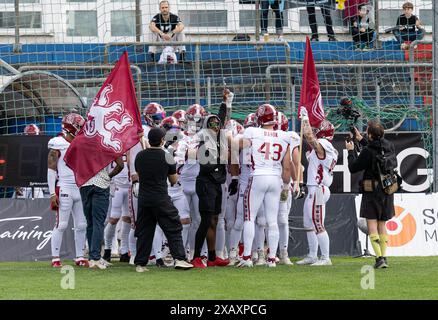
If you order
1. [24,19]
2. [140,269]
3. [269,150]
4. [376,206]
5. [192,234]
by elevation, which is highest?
[24,19]

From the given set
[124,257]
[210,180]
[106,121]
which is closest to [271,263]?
[210,180]

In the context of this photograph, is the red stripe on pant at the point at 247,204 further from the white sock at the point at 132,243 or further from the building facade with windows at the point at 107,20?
the building facade with windows at the point at 107,20

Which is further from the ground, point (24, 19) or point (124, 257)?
point (24, 19)

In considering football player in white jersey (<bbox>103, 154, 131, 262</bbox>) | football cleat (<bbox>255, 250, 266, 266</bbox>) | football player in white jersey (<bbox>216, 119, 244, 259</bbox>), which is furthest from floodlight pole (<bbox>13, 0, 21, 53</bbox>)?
football cleat (<bbox>255, 250, 266, 266</bbox>)

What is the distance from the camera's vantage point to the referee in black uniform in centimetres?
1559

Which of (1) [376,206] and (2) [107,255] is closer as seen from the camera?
(1) [376,206]

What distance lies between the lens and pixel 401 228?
19922 mm

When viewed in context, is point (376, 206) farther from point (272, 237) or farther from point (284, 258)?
point (284, 258)

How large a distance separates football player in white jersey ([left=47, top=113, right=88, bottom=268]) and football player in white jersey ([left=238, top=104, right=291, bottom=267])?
8.14ft

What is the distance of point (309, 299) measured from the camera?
40.1 ft

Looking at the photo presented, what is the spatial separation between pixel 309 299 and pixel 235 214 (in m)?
5.46

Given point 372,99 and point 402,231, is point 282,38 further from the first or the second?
point 402,231

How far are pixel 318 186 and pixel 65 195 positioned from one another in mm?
3807

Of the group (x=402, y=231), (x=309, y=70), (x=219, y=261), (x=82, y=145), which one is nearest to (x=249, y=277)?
(x=219, y=261)
